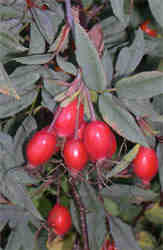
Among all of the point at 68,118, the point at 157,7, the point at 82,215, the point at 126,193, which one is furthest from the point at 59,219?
the point at 157,7

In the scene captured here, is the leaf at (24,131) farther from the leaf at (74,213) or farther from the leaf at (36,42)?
the leaf at (74,213)

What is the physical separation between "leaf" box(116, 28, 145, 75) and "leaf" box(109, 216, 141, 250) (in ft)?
1.90

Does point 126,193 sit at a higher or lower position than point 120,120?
lower

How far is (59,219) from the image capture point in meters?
1.29

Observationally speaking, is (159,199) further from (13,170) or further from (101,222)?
(13,170)

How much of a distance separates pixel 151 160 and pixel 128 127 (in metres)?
0.23

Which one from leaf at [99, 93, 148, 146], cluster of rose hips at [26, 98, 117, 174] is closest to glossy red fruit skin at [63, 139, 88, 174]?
cluster of rose hips at [26, 98, 117, 174]

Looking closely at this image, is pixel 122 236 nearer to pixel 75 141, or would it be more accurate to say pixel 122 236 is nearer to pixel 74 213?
pixel 74 213

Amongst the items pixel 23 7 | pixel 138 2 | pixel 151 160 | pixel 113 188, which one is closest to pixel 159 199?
pixel 113 188

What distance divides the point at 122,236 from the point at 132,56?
0.65 meters

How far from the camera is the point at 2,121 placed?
114 cm

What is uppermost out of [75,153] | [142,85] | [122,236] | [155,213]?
[142,85]

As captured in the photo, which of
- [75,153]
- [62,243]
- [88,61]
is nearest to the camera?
[88,61]

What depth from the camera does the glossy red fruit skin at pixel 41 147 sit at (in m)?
0.88
